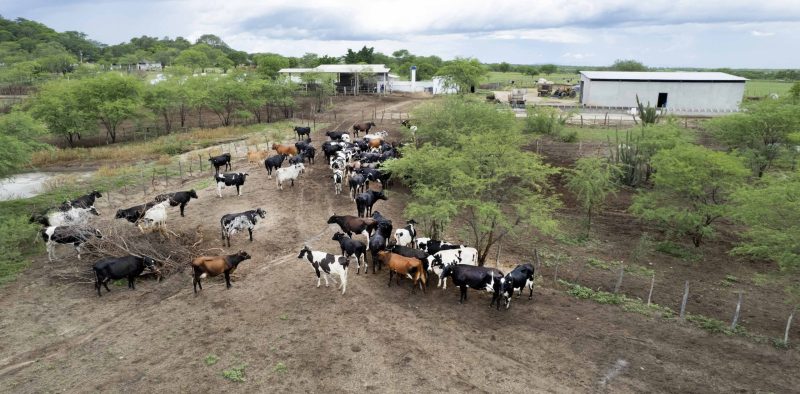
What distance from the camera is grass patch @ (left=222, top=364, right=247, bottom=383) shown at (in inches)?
373

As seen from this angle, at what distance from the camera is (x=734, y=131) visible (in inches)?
1056

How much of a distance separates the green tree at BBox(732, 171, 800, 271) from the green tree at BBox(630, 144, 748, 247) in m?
3.01

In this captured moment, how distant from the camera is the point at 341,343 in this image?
35.2ft

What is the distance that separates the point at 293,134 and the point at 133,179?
47.0 feet

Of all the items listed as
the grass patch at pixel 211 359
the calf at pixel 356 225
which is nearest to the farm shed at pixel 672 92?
the calf at pixel 356 225

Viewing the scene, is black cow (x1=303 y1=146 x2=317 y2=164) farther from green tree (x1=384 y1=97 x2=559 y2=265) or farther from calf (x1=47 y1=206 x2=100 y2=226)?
calf (x1=47 y1=206 x2=100 y2=226)

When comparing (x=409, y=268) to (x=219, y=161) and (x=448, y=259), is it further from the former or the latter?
(x=219, y=161)

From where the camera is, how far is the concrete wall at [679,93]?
161 feet

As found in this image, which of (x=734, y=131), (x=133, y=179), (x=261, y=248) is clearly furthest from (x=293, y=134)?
(x=734, y=131)

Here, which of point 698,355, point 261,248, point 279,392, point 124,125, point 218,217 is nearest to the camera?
point 279,392

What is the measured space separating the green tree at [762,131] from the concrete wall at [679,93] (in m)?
23.4

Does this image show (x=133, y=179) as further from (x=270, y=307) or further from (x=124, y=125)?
(x=124, y=125)

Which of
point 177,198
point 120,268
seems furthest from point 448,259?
point 177,198

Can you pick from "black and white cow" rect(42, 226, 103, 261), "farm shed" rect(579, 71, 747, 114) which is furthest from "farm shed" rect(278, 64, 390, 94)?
→ "black and white cow" rect(42, 226, 103, 261)
